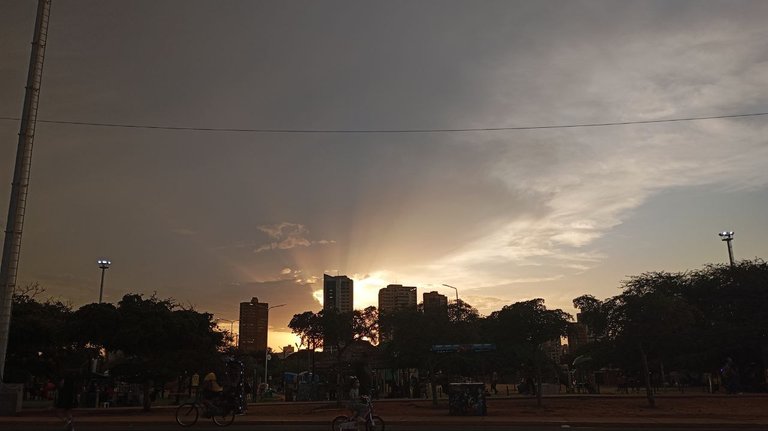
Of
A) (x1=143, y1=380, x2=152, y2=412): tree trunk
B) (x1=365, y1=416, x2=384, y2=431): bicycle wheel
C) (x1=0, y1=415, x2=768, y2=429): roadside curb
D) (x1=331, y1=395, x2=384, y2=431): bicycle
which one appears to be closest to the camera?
(x1=331, y1=395, x2=384, y2=431): bicycle

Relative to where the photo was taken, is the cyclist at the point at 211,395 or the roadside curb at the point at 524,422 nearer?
the roadside curb at the point at 524,422

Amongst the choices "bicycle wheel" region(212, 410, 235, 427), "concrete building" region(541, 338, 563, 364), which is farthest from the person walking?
"concrete building" region(541, 338, 563, 364)

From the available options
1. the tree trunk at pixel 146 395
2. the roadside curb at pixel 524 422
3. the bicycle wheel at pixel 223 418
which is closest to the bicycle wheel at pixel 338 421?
the roadside curb at pixel 524 422

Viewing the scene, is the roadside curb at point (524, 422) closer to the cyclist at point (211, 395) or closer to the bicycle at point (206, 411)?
the bicycle at point (206, 411)

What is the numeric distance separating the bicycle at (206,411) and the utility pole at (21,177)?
1268cm

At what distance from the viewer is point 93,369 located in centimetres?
4216

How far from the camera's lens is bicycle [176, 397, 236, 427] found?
19828 millimetres

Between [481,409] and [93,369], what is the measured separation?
2981 cm

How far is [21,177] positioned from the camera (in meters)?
29.4

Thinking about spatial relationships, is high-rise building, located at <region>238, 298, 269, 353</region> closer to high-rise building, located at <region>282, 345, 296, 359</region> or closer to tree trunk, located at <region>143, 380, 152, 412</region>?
high-rise building, located at <region>282, 345, 296, 359</region>

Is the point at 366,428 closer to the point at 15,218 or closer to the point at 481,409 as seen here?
the point at 481,409

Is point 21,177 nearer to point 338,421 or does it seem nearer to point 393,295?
point 338,421

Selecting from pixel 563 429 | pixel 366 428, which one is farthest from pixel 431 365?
pixel 366 428

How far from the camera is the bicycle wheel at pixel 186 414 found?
19.8 metres
